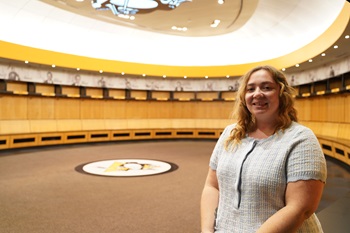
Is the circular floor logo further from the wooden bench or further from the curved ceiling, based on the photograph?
the curved ceiling

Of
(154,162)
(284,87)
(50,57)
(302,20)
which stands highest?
A: (302,20)

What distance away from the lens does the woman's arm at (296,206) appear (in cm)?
109

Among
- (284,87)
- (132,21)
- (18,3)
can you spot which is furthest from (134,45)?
(284,87)

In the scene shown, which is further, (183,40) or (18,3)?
(183,40)

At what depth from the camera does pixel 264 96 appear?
1.29 meters

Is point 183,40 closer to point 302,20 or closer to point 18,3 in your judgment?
point 302,20

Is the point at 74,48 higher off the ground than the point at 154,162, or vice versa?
the point at 74,48

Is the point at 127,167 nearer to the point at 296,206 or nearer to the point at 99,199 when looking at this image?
the point at 99,199

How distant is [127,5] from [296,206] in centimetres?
863

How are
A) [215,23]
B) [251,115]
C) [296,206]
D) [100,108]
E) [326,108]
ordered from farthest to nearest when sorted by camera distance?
1. [100,108]
2. [215,23]
3. [326,108]
4. [251,115]
5. [296,206]

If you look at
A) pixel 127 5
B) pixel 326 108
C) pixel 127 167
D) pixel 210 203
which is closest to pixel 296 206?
pixel 210 203

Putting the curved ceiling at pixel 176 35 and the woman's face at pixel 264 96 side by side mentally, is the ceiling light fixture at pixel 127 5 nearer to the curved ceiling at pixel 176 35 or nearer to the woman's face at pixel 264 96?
the curved ceiling at pixel 176 35

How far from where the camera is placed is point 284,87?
4.30 ft

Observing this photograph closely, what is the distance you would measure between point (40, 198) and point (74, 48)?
806 cm
